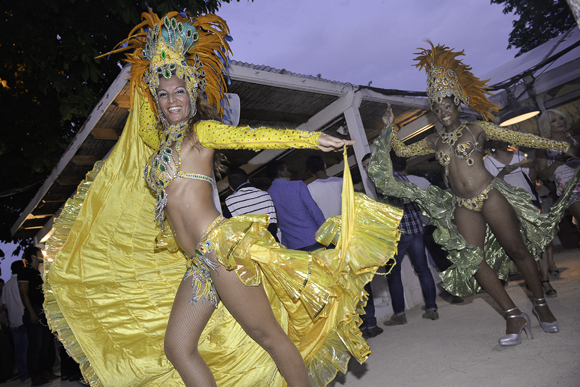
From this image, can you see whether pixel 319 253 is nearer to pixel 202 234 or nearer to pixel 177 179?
pixel 202 234

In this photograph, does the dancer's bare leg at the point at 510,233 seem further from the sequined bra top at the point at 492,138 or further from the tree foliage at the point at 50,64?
the tree foliage at the point at 50,64

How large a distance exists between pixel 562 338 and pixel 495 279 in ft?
2.04

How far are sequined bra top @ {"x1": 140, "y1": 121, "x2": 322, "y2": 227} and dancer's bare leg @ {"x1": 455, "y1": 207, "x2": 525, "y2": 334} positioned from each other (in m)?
2.17

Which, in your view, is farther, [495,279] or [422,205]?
[422,205]

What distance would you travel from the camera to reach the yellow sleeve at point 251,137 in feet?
6.91

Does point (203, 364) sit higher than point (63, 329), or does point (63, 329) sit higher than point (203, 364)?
point (63, 329)

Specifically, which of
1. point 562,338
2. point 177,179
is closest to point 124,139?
point 177,179

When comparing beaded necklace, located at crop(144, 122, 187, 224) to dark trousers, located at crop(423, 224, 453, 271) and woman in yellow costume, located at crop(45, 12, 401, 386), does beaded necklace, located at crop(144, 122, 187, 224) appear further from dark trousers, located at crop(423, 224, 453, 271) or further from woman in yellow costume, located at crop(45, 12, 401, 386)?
dark trousers, located at crop(423, 224, 453, 271)

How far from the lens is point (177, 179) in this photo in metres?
2.33

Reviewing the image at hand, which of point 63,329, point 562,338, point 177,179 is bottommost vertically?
point 562,338

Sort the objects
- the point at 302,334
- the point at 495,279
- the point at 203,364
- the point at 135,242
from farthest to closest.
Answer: the point at 495,279, the point at 135,242, the point at 302,334, the point at 203,364

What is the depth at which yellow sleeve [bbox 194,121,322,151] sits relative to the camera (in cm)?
211

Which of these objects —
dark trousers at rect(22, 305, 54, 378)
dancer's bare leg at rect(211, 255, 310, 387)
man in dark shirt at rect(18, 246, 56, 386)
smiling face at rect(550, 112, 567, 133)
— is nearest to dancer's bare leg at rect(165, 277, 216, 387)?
dancer's bare leg at rect(211, 255, 310, 387)

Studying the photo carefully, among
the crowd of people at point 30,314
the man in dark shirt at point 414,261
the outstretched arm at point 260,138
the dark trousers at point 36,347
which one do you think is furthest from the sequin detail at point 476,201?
the dark trousers at point 36,347
